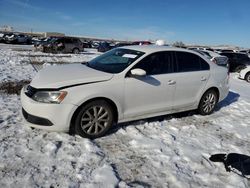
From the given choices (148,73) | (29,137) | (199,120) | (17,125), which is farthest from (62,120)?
(199,120)

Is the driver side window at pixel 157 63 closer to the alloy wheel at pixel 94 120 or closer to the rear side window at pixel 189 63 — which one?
the rear side window at pixel 189 63

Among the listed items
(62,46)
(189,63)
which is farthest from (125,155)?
(62,46)

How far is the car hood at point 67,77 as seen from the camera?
182 inches

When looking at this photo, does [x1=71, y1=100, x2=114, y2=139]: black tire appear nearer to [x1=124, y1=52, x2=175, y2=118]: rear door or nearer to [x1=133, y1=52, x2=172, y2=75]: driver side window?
[x1=124, y1=52, x2=175, y2=118]: rear door

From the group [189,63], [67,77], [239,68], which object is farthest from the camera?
[239,68]

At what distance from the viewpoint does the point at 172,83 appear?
226 inches

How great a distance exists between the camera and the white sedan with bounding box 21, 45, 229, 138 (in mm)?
4570

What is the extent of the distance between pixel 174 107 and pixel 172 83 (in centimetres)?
57

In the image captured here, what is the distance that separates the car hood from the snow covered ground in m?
0.89

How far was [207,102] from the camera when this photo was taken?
681 centimetres

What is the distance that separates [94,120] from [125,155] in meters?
0.89

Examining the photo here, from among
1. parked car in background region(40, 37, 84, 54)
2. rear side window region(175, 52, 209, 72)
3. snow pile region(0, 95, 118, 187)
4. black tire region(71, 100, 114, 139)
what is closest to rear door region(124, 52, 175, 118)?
rear side window region(175, 52, 209, 72)

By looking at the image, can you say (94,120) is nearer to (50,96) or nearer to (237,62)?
(50,96)

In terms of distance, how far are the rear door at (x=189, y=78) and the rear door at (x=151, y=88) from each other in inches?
7.9
